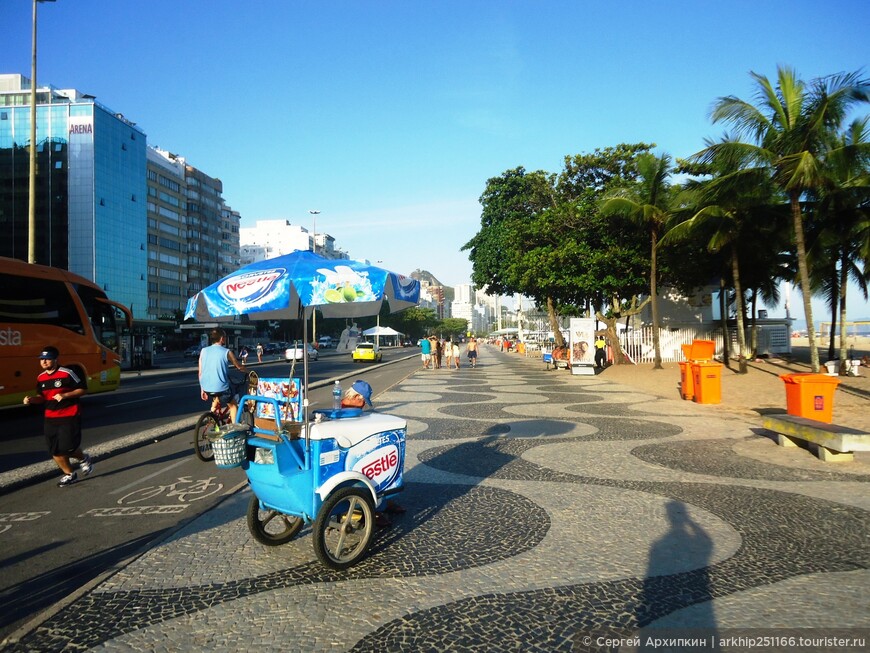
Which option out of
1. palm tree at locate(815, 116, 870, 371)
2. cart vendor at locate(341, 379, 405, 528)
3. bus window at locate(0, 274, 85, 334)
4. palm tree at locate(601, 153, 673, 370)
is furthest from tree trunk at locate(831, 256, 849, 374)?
bus window at locate(0, 274, 85, 334)

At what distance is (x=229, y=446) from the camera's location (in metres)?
4.29

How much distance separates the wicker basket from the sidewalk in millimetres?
794

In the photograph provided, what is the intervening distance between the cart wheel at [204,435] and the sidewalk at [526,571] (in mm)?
1420

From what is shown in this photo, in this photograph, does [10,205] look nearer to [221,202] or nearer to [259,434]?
[221,202]

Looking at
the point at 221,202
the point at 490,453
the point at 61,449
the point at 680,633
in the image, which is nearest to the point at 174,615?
the point at 680,633

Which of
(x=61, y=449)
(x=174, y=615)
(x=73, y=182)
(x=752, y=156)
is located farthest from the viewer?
(x=73, y=182)

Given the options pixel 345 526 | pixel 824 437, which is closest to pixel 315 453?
pixel 345 526

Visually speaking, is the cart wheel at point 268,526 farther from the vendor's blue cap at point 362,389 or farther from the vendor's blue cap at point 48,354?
the vendor's blue cap at point 48,354

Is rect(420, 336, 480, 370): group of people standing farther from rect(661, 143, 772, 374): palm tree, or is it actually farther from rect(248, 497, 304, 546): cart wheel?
rect(248, 497, 304, 546): cart wheel

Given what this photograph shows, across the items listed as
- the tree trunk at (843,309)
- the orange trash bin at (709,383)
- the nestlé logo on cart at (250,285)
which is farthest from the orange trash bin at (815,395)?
the tree trunk at (843,309)

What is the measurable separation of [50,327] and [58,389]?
8.99 metres

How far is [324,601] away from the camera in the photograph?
3795 millimetres

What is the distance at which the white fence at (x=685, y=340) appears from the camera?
3053 cm

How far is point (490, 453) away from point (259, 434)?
4.68 m
